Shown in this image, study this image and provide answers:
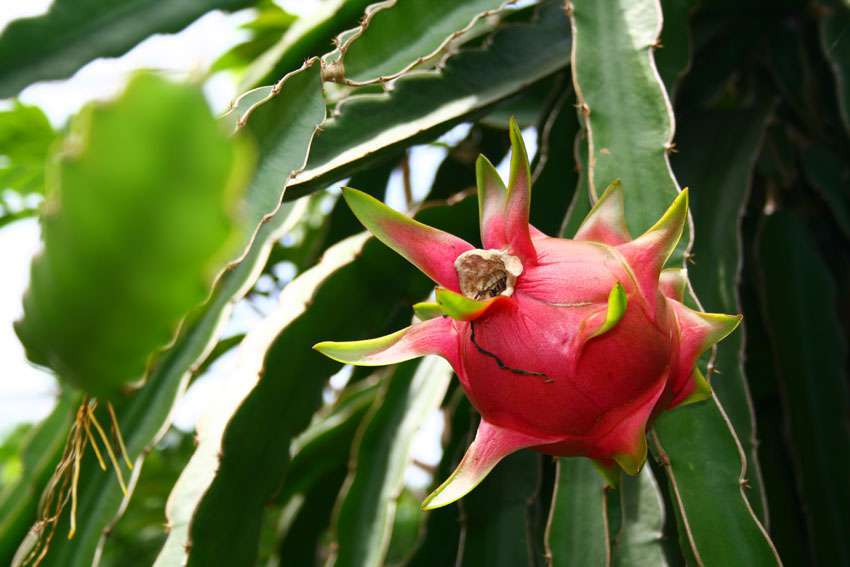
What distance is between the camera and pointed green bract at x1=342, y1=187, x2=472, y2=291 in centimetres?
57

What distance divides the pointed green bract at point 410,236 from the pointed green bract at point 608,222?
0.10 m

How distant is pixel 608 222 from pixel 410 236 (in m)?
0.15

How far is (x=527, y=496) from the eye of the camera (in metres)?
0.84

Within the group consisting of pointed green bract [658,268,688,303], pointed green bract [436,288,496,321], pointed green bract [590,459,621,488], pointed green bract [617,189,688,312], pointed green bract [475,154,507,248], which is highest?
pointed green bract [436,288,496,321]

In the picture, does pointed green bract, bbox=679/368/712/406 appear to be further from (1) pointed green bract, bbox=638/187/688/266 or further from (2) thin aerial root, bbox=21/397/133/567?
(2) thin aerial root, bbox=21/397/133/567

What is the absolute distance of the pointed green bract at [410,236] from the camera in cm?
57

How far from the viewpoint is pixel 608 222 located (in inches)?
24.7

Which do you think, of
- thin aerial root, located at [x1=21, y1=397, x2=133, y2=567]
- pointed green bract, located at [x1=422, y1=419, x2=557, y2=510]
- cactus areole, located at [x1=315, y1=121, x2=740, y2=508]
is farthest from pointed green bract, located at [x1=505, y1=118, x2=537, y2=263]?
thin aerial root, located at [x1=21, y1=397, x2=133, y2=567]

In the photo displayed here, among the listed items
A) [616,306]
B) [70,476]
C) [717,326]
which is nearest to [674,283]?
[717,326]

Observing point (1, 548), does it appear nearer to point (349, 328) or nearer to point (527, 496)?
point (349, 328)

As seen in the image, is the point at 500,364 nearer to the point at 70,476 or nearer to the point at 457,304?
the point at 457,304

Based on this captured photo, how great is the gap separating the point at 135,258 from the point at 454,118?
679mm

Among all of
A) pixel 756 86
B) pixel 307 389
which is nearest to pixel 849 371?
pixel 756 86

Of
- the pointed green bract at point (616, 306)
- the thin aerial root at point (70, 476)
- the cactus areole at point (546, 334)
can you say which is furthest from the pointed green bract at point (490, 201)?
the thin aerial root at point (70, 476)
